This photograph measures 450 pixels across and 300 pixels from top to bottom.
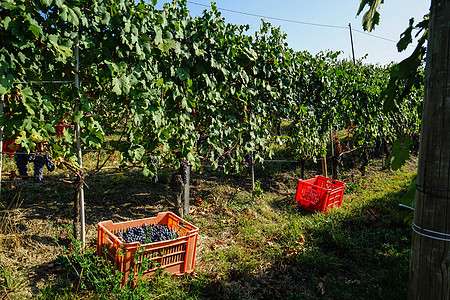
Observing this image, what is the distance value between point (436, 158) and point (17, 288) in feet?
10.5

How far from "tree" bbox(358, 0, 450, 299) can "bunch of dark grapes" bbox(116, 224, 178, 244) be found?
85.7 inches

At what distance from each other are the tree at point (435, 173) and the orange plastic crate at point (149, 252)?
2009 millimetres

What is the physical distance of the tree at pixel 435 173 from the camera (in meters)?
1.42

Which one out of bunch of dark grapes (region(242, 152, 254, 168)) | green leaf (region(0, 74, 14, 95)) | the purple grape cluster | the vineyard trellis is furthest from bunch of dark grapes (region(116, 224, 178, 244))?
bunch of dark grapes (region(242, 152, 254, 168))

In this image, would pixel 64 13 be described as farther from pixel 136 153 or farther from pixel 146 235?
pixel 146 235

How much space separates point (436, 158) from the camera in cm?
145

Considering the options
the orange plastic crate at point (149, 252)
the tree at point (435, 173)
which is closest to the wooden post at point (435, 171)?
the tree at point (435, 173)

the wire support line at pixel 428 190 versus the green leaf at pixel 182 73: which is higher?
the green leaf at pixel 182 73

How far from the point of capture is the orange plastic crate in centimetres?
266

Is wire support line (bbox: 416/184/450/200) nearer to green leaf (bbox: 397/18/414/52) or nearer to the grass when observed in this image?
green leaf (bbox: 397/18/414/52)

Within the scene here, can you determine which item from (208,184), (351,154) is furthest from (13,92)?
(351,154)

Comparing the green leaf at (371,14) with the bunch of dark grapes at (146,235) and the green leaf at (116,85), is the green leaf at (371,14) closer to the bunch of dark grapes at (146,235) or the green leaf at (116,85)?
the green leaf at (116,85)

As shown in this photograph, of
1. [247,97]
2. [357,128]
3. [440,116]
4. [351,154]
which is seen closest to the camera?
[440,116]

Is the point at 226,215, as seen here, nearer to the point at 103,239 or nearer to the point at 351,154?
the point at 103,239
